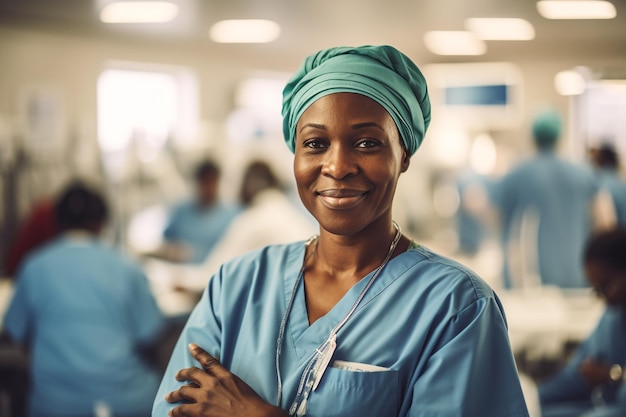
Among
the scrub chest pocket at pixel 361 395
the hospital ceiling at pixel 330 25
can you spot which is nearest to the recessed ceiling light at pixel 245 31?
the hospital ceiling at pixel 330 25

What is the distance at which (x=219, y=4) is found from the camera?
4.01 meters

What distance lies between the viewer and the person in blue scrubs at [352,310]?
1.02 m

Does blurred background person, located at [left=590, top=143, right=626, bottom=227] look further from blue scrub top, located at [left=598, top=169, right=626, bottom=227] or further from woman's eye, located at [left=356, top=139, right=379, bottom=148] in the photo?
woman's eye, located at [left=356, top=139, right=379, bottom=148]

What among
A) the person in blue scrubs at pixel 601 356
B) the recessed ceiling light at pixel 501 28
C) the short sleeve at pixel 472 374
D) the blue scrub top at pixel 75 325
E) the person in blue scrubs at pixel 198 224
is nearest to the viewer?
the short sleeve at pixel 472 374

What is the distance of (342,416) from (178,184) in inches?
166

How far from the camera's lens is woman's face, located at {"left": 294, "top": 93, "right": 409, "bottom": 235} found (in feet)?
3.52

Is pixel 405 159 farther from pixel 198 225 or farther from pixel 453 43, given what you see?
pixel 453 43

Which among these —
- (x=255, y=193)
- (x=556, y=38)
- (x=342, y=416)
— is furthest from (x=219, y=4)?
(x=342, y=416)

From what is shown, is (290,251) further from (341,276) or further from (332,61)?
(332,61)

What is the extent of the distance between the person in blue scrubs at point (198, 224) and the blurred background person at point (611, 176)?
83.1 inches

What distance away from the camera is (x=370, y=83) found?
42.4 inches

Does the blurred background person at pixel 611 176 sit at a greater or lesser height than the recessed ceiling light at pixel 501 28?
lesser

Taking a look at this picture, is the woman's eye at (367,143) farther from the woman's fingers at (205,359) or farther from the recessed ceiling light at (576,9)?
the recessed ceiling light at (576,9)

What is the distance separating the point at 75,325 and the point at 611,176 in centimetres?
297
